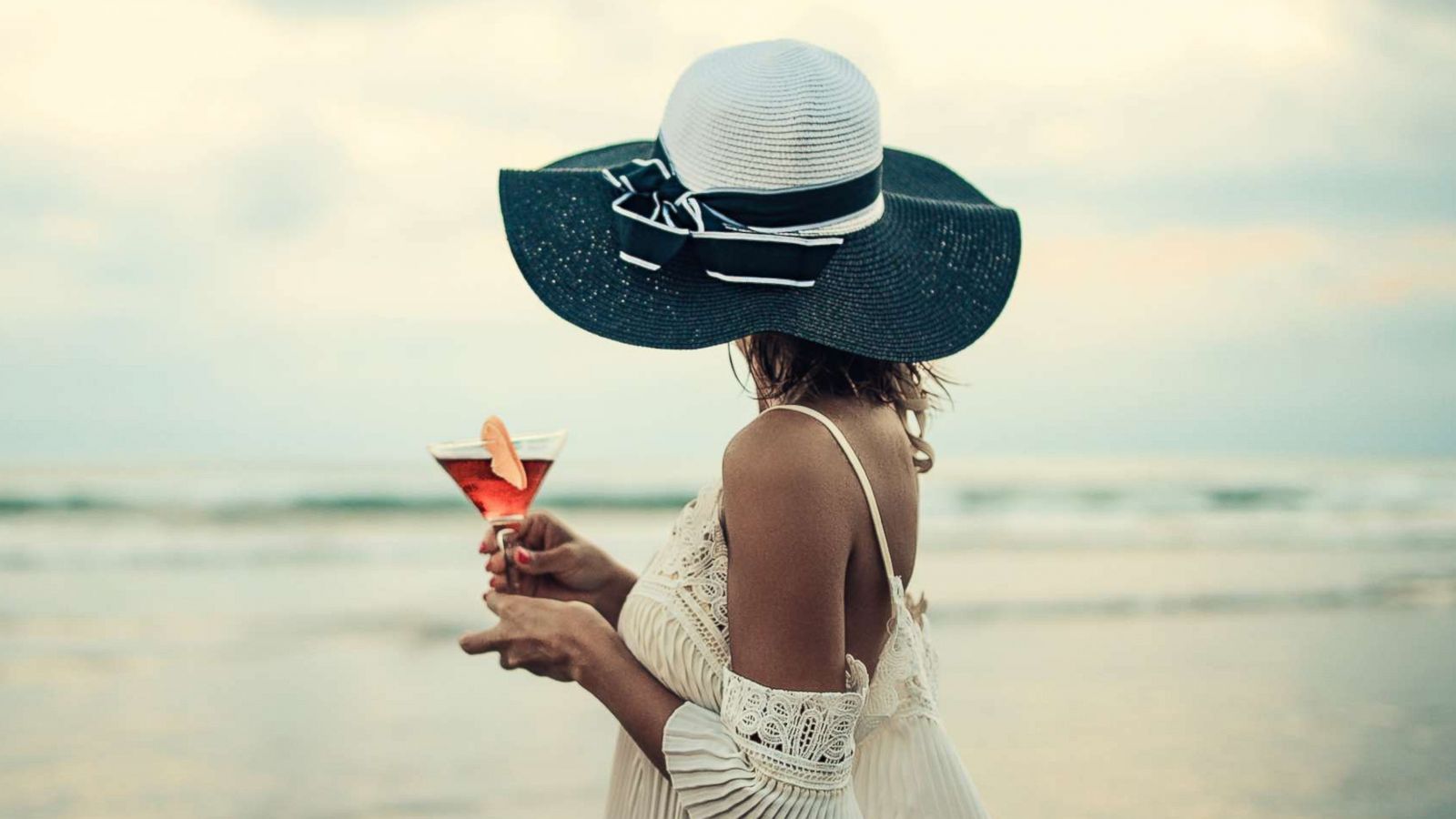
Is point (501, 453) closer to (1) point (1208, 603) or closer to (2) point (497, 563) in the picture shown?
(2) point (497, 563)

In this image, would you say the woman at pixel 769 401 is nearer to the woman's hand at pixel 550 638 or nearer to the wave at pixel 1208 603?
the woman's hand at pixel 550 638

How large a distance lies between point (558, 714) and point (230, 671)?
2.30 metres

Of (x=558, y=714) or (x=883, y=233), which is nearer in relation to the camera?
(x=883, y=233)

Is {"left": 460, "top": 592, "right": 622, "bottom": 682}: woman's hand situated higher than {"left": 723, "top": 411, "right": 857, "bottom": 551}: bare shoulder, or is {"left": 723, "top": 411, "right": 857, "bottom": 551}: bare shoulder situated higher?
{"left": 723, "top": 411, "right": 857, "bottom": 551}: bare shoulder

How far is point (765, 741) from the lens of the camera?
192cm

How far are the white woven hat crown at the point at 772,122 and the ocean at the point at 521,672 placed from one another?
14.4 ft

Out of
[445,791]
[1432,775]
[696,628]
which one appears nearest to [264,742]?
[445,791]

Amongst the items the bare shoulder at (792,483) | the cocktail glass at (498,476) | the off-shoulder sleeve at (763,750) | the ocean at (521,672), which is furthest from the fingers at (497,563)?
the ocean at (521,672)

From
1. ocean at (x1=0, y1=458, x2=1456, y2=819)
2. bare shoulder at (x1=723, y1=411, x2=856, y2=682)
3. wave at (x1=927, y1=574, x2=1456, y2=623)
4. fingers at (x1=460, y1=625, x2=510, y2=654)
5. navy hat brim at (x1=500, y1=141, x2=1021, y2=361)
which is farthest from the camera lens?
wave at (x1=927, y1=574, x2=1456, y2=623)

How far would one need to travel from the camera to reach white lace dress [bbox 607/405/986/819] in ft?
6.35

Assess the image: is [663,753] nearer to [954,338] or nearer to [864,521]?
[864,521]

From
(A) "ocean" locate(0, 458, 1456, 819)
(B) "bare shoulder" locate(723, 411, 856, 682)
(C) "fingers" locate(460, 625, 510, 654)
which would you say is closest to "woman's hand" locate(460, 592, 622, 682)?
(C) "fingers" locate(460, 625, 510, 654)

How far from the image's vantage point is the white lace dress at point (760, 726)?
1936 millimetres

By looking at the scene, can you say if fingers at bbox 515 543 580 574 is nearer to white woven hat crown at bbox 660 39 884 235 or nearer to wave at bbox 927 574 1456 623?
white woven hat crown at bbox 660 39 884 235
